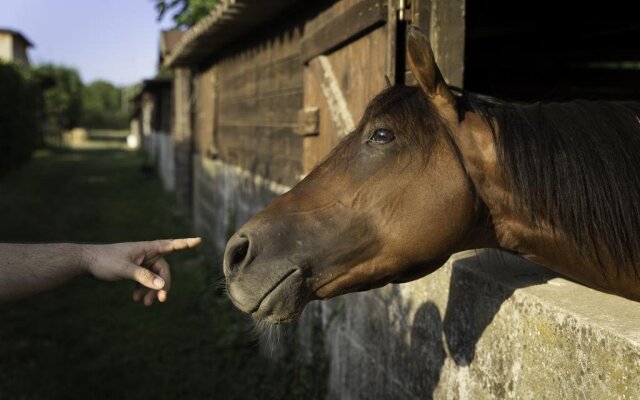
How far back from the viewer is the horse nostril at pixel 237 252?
1.89 m

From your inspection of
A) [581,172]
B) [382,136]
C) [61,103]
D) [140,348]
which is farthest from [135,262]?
[61,103]

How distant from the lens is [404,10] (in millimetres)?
2918

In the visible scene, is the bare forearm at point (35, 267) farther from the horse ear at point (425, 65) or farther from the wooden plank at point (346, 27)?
the wooden plank at point (346, 27)

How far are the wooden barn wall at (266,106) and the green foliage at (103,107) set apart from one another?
55.5 m

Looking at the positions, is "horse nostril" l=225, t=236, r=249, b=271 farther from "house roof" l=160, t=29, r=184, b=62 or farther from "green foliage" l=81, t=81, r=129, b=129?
"green foliage" l=81, t=81, r=129, b=129

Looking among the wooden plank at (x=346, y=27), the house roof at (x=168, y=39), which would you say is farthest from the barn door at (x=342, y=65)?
the house roof at (x=168, y=39)

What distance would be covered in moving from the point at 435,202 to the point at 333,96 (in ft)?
7.31

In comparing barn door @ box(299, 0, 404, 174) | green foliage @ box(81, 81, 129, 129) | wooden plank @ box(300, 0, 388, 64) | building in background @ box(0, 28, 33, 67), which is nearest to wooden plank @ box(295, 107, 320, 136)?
barn door @ box(299, 0, 404, 174)

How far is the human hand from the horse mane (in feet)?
3.93

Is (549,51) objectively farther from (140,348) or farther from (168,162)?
(168,162)

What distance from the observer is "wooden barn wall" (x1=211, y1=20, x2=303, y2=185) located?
5.51m

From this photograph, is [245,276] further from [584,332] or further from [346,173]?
[584,332]

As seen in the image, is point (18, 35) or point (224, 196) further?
point (18, 35)

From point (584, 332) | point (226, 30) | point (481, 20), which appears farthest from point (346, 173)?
point (226, 30)
